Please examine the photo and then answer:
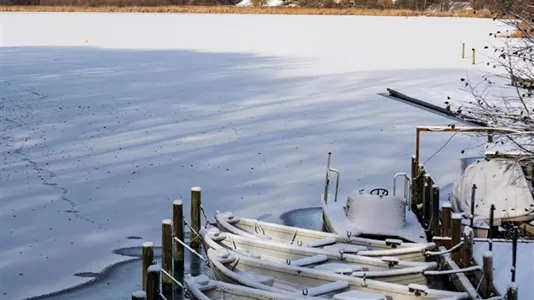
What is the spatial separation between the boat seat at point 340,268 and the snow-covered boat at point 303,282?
0.97 ft

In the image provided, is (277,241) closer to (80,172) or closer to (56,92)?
(80,172)

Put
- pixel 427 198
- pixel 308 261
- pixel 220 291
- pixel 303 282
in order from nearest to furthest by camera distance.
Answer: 1. pixel 220 291
2. pixel 303 282
3. pixel 308 261
4. pixel 427 198

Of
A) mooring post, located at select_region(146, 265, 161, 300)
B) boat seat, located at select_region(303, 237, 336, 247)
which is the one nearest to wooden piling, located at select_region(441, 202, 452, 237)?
boat seat, located at select_region(303, 237, 336, 247)

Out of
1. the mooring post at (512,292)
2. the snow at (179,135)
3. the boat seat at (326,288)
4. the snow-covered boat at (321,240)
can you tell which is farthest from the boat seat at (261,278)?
the mooring post at (512,292)

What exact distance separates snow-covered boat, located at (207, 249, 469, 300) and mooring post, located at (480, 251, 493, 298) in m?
0.19

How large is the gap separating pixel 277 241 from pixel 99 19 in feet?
158

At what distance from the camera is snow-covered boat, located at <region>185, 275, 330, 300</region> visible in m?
7.46

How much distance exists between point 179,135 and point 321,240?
733 centimetres

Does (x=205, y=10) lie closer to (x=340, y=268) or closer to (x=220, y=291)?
(x=340, y=268)

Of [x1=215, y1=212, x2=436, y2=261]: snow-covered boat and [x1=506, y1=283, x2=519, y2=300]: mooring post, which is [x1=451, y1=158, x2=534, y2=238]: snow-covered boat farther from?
[x1=506, y1=283, x2=519, y2=300]: mooring post

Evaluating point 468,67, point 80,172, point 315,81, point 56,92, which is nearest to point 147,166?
point 80,172

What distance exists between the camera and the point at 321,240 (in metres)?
9.27

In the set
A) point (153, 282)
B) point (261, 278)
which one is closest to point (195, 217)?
point (261, 278)

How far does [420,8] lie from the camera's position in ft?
225
